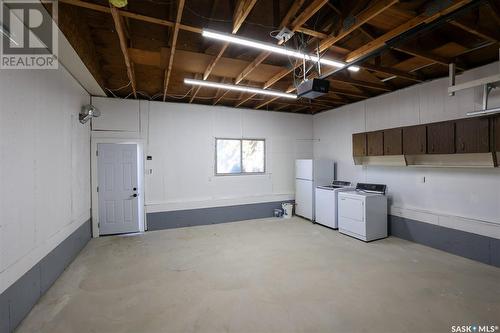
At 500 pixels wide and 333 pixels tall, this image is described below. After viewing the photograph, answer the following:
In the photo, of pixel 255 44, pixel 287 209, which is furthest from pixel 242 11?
pixel 287 209

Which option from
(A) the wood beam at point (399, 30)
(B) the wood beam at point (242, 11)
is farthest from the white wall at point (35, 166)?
(A) the wood beam at point (399, 30)

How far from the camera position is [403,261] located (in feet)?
12.2

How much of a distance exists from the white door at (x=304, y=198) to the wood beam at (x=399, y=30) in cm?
355

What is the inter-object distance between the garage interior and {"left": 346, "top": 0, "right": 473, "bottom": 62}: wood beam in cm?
3

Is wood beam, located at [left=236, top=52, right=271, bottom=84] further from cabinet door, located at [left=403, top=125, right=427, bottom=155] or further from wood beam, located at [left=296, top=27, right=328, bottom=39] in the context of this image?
cabinet door, located at [left=403, top=125, right=427, bottom=155]

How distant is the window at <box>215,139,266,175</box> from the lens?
245 inches

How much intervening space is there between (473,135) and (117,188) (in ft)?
20.9

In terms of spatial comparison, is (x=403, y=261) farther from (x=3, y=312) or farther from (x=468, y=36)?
(x=3, y=312)

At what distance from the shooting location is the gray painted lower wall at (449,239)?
3594mm

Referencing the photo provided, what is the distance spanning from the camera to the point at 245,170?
6.47 metres

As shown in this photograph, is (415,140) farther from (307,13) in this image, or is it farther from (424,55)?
(307,13)

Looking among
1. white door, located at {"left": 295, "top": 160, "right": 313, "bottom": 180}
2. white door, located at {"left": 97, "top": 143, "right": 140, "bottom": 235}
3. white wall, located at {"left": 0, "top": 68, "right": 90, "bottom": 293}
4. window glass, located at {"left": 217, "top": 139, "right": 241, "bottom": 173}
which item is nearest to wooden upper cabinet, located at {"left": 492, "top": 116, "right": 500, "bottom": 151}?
white door, located at {"left": 295, "top": 160, "right": 313, "bottom": 180}

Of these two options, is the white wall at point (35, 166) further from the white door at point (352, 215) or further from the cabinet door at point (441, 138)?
the cabinet door at point (441, 138)

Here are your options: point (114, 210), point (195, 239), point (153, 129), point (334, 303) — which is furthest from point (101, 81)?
point (334, 303)
